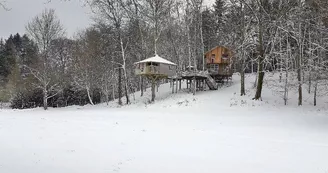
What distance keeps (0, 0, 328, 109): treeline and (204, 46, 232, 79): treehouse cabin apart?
153 cm

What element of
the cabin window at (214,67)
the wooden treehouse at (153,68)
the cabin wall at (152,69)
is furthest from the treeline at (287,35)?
the wooden treehouse at (153,68)

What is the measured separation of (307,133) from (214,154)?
7.69 m

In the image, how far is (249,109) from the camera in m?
27.4

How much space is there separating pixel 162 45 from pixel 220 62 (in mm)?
14434

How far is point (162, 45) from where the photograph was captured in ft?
176

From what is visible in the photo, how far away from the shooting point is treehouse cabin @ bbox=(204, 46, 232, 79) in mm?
Answer: 41781

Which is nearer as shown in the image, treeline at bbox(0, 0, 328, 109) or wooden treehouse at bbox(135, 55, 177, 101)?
treeline at bbox(0, 0, 328, 109)

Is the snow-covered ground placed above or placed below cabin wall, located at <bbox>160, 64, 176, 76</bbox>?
below

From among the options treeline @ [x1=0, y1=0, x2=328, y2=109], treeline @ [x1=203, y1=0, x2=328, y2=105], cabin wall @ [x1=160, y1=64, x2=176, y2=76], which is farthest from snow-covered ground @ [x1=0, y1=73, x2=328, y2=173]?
cabin wall @ [x1=160, y1=64, x2=176, y2=76]

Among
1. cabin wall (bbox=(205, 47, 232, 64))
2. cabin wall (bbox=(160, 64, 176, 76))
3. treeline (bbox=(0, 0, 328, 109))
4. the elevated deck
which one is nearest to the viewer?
treeline (bbox=(0, 0, 328, 109))

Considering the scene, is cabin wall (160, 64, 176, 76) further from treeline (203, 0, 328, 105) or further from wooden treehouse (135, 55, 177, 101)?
treeline (203, 0, 328, 105)

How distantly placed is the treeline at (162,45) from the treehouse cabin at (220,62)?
60.4 inches

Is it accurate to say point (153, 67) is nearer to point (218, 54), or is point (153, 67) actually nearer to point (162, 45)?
point (218, 54)

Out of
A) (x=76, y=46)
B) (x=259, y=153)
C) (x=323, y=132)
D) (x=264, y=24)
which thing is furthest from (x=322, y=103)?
(x=76, y=46)
